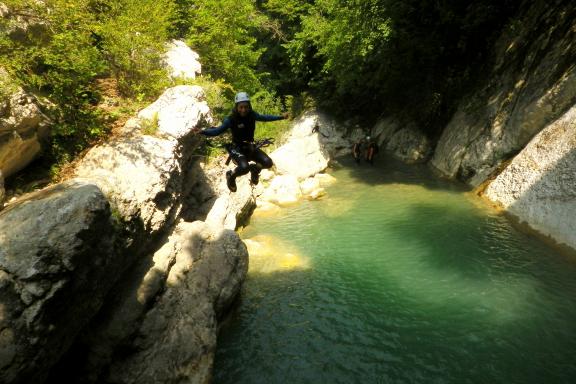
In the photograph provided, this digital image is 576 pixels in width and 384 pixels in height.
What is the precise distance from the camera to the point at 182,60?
673 inches

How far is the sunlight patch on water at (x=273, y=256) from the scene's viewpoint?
1129 cm

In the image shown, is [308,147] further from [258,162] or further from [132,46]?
[258,162]

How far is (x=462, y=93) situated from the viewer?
18109mm

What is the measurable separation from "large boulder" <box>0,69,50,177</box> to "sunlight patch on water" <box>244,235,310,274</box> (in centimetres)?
633

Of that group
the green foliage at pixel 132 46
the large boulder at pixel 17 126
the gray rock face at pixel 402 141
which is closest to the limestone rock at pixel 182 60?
the green foliage at pixel 132 46

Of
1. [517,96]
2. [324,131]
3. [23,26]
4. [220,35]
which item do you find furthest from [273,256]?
[324,131]

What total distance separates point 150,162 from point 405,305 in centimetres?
689

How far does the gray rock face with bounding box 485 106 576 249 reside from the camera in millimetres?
10133

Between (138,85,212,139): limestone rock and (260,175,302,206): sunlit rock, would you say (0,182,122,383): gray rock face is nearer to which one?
(138,85,212,139): limestone rock

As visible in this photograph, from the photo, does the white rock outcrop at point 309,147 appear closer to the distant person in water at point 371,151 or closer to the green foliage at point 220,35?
the distant person in water at point 371,151

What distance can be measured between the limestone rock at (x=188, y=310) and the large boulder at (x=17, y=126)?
3.58 metres

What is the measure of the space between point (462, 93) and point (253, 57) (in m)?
11.8

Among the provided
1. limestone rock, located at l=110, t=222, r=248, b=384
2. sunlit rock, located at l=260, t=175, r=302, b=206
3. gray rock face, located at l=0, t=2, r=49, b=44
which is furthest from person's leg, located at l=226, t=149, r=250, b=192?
sunlit rock, located at l=260, t=175, r=302, b=206

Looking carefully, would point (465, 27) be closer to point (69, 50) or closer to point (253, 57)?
point (253, 57)
